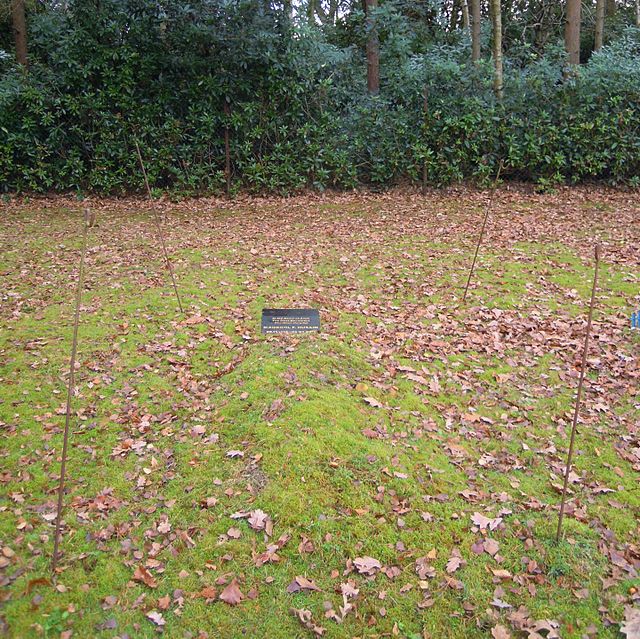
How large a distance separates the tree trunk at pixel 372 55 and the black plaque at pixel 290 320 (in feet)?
25.9

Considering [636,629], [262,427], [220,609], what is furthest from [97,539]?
[636,629]

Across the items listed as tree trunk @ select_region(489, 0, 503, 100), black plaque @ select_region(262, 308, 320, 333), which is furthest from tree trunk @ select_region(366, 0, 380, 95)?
black plaque @ select_region(262, 308, 320, 333)

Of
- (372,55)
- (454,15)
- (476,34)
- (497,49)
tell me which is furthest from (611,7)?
(372,55)

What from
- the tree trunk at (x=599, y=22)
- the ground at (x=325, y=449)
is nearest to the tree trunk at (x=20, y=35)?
the ground at (x=325, y=449)

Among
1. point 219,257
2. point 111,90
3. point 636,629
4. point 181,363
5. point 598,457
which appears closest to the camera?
point 636,629

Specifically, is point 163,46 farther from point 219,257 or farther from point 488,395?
point 488,395

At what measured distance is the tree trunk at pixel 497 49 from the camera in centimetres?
1155

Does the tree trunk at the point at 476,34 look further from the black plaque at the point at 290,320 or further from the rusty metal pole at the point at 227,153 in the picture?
the black plaque at the point at 290,320

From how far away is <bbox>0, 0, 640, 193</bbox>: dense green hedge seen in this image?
11328 mm

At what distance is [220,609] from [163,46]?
442 inches

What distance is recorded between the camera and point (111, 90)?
37.3 ft

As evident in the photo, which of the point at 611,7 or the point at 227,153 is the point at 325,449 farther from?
the point at 611,7

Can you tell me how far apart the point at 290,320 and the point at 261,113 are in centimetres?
702

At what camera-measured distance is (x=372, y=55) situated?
→ 12.7m
